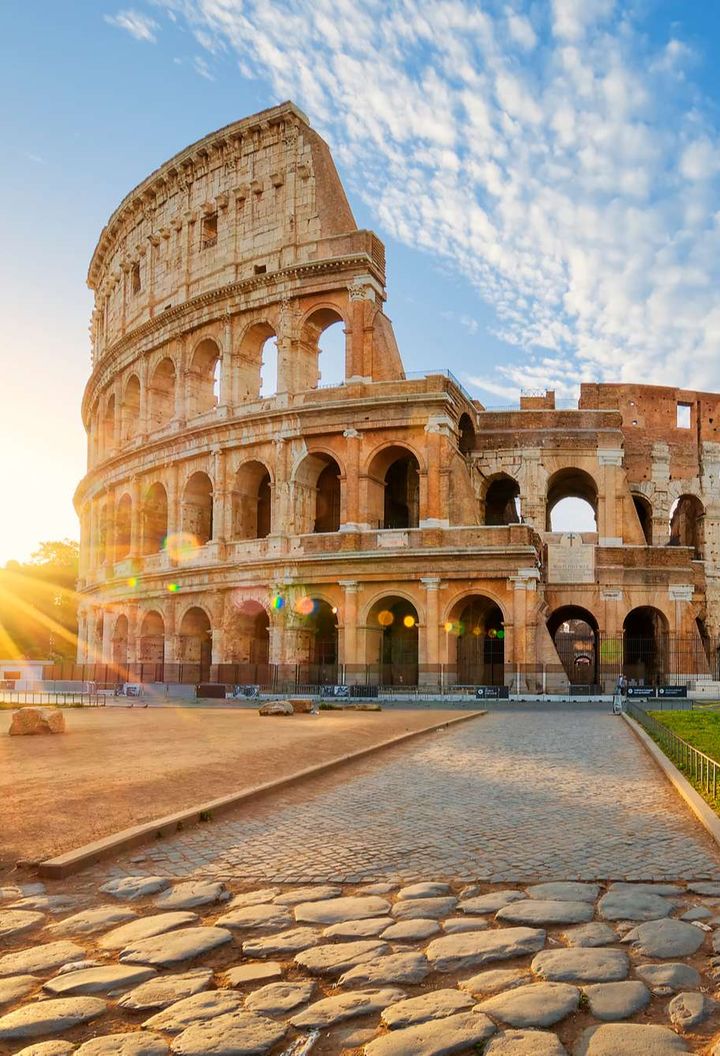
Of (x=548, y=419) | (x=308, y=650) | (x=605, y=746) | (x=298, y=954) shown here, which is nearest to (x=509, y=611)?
(x=308, y=650)

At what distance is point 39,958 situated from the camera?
13.4ft

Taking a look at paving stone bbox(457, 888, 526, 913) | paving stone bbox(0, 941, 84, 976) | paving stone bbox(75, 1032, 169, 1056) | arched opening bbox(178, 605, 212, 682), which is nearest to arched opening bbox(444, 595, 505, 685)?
arched opening bbox(178, 605, 212, 682)

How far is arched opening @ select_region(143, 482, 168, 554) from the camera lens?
36656 mm

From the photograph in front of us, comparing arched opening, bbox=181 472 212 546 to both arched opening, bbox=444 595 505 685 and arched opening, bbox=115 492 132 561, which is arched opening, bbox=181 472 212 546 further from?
arched opening, bbox=444 595 505 685

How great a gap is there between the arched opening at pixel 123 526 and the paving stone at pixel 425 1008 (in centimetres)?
3661

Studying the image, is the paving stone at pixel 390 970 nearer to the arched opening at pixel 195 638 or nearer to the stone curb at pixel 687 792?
the stone curb at pixel 687 792

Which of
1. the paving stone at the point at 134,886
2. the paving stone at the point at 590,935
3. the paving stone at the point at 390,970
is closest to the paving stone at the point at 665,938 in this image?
the paving stone at the point at 590,935

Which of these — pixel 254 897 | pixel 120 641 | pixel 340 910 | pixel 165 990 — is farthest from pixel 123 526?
pixel 165 990

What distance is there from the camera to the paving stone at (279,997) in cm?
347

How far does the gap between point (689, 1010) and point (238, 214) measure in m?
34.6

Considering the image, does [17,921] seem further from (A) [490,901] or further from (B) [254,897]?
(A) [490,901]

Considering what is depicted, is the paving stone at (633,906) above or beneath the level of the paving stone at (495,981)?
beneath

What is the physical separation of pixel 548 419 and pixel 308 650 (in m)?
13.5

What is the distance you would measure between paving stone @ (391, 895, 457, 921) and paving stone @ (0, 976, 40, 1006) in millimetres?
1876
